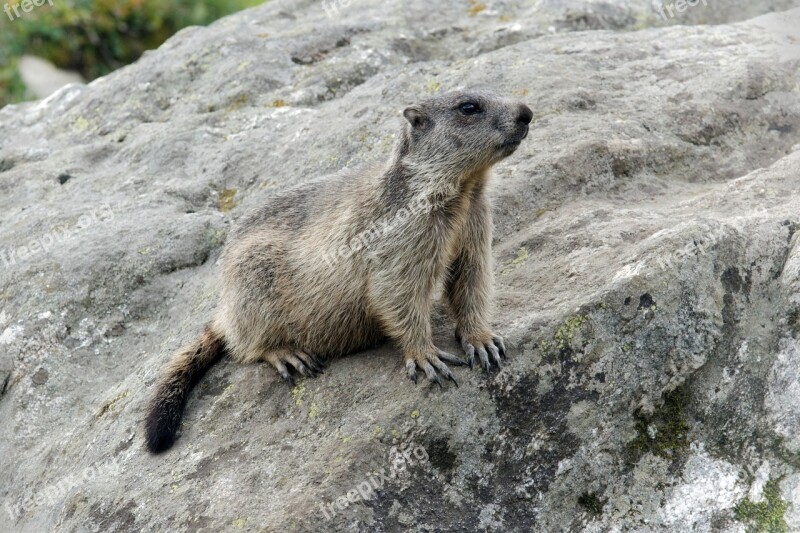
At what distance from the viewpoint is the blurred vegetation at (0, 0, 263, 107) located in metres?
18.8

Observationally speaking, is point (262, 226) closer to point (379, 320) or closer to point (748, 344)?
point (379, 320)

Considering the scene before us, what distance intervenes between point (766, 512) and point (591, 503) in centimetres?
99

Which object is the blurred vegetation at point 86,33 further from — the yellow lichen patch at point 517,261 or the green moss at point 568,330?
the green moss at point 568,330

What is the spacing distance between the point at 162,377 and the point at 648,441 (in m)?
3.64

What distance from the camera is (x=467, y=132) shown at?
6559mm

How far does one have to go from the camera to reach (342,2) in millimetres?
12750

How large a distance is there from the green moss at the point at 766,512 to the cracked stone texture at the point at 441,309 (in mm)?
35

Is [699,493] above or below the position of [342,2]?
below

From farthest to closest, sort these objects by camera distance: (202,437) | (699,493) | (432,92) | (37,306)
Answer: (432,92) → (37,306) → (202,437) → (699,493)

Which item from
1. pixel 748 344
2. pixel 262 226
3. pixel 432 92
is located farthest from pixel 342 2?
pixel 748 344
